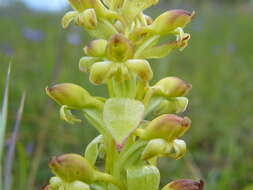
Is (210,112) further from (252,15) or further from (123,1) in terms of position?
(252,15)

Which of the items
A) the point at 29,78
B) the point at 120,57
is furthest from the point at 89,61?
the point at 29,78

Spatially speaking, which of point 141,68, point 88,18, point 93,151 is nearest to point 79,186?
point 93,151

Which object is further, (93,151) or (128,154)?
(93,151)

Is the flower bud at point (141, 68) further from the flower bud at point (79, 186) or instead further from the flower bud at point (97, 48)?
the flower bud at point (79, 186)

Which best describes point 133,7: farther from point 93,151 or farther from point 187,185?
point 187,185

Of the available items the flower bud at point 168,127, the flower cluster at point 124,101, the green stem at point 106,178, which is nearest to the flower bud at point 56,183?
the flower cluster at point 124,101

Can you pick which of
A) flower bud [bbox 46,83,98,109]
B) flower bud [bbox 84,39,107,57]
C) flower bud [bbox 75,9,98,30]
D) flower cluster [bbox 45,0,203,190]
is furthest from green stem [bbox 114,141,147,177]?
flower bud [bbox 75,9,98,30]

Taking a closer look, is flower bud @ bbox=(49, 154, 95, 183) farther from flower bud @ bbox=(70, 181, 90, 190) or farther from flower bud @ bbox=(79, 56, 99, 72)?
flower bud @ bbox=(79, 56, 99, 72)
